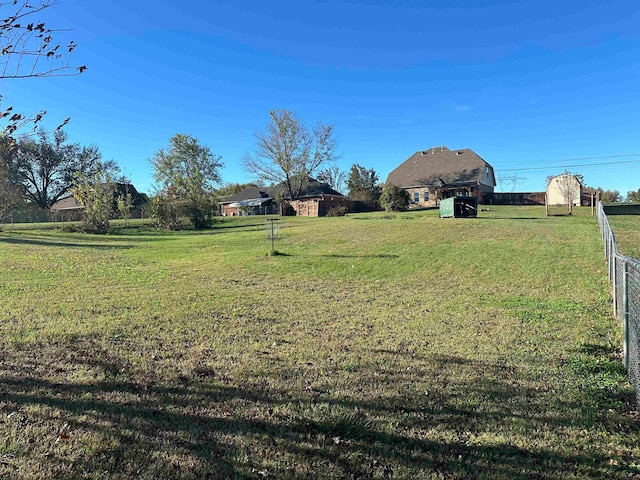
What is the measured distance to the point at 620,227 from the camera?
Result: 59.6 ft

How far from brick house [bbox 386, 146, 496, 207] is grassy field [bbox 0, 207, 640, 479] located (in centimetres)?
3979

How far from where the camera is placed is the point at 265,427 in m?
3.10

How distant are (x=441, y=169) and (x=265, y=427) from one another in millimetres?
51076

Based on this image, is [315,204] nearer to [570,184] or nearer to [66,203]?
[570,184]

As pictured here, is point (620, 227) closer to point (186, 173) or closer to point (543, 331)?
point (543, 331)

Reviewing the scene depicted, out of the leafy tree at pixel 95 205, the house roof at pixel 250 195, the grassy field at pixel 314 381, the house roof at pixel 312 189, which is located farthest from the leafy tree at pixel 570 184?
the house roof at pixel 250 195

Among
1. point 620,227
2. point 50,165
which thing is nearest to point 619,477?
point 620,227

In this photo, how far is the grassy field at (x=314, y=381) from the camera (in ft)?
8.83

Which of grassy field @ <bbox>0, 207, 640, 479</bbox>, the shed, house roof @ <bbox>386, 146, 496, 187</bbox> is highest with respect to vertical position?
house roof @ <bbox>386, 146, 496, 187</bbox>

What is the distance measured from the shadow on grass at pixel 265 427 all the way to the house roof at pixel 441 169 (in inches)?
1818

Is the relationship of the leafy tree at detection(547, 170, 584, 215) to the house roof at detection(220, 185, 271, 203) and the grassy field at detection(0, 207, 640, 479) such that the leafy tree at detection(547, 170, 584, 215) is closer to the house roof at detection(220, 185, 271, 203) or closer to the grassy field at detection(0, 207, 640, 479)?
the grassy field at detection(0, 207, 640, 479)

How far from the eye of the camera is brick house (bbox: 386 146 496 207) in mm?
46531

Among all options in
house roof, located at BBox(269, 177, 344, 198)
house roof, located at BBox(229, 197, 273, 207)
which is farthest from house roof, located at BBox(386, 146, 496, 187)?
house roof, located at BBox(229, 197, 273, 207)

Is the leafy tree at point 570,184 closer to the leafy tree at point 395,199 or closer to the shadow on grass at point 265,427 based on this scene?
the leafy tree at point 395,199
